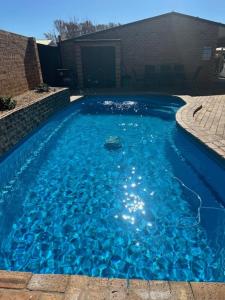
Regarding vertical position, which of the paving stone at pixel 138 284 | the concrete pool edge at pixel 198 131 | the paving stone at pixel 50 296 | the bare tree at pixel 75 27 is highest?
the bare tree at pixel 75 27

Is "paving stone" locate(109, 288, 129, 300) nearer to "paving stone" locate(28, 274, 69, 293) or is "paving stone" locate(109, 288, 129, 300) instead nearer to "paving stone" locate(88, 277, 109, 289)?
"paving stone" locate(88, 277, 109, 289)

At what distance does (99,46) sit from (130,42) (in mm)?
2123

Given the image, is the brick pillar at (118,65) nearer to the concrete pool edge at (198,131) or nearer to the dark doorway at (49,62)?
the dark doorway at (49,62)

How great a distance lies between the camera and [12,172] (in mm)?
6031

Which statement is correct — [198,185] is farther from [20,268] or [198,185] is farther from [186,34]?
[186,34]

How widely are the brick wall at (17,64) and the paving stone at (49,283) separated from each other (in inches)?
309

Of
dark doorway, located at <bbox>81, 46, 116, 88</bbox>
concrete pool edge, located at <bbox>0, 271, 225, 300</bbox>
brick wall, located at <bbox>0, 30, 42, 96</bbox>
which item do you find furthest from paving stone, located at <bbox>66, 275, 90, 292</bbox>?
dark doorway, located at <bbox>81, 46, 116, 88</bbox>

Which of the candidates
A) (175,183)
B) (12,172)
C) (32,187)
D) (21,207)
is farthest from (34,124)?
(175,183)

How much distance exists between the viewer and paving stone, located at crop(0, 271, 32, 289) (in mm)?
2410

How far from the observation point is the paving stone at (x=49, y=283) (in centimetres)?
234

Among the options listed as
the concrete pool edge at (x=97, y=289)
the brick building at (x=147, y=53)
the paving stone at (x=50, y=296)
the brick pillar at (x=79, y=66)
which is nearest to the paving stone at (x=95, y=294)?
the concrete pool edge at (x=97, y=289)

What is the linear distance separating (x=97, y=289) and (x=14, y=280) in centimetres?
90

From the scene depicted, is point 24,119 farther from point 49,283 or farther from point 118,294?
point 118,294

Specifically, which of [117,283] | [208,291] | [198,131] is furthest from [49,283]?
[198,131]
